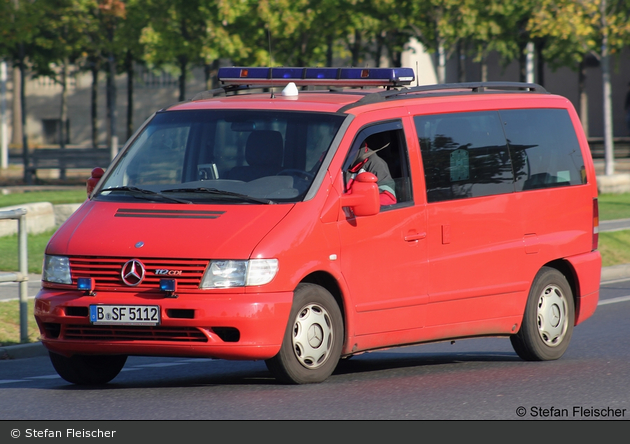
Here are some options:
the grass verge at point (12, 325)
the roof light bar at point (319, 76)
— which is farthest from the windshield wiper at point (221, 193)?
the grass verge at point (12, 325)

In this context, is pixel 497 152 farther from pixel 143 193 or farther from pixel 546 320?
pixel 143 193

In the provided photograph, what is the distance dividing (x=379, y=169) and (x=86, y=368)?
2.42 metres

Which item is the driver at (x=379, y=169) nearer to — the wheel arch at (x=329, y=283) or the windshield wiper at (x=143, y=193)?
the wheel arch at (x=329, y=283)

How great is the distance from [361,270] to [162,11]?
2224cm

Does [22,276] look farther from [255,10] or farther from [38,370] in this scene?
[255,10]

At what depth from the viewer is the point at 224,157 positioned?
7.79 metres

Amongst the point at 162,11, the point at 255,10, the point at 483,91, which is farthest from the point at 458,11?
the point at 483,91

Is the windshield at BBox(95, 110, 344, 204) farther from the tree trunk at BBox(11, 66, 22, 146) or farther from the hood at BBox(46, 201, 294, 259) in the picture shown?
the tree trunk at BBox(11, 66, 22, 146)

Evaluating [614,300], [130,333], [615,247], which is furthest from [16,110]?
[130,333]

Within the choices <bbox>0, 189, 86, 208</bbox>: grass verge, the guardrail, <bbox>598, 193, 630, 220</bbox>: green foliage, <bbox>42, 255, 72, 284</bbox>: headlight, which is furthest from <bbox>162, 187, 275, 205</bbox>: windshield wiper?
<bbox>0, 189, 86, 208</bbox>: grass verge

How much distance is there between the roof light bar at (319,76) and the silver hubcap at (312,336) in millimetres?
2268

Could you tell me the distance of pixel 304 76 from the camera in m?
9.05

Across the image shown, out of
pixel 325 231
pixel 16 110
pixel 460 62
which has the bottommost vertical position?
pixel 325 231

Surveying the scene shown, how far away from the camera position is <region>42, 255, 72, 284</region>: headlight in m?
7.16
